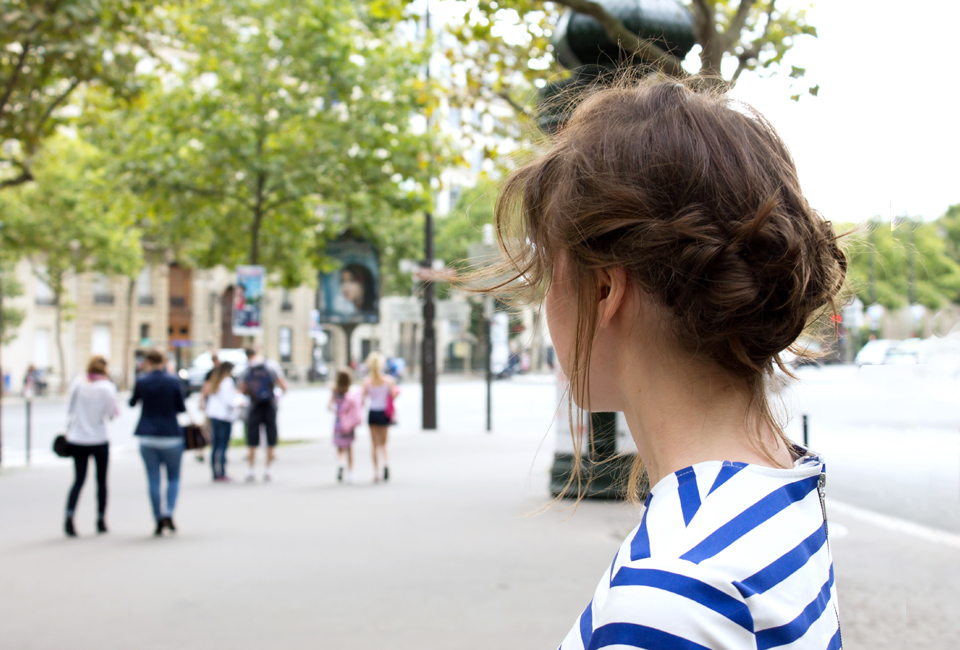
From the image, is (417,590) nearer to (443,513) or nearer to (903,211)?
(443,513)

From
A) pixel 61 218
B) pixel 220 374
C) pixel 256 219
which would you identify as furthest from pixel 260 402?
pixel 61 218

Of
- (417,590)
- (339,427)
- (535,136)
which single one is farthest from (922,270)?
(339,427)

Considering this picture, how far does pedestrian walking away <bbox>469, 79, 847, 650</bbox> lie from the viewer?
783mm

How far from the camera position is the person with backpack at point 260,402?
1198 centimetres

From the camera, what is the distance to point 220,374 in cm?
1232

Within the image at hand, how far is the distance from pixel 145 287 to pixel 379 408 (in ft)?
141

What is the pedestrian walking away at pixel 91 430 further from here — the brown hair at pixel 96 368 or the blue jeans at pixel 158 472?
the blue jeans at pixel 158 472

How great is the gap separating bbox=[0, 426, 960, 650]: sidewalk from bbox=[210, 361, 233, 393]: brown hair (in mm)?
2179

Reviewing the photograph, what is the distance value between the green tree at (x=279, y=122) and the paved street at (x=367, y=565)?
7.06 metres

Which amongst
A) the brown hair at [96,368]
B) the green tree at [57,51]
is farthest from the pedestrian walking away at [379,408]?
the green tree at [57,51]

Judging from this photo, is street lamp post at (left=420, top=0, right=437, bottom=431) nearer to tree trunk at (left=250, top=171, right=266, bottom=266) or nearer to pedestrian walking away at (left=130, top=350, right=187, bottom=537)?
tree trunk at (left=250, top=171, right=266, bottom=266)

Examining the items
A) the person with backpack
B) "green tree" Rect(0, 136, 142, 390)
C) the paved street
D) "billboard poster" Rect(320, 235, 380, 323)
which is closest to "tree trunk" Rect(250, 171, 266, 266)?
"billboard poster" Rect(320, 235, 380, 323)

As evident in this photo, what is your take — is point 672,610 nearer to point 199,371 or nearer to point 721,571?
point 721,571

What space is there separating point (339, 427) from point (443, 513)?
3249 millimetres
